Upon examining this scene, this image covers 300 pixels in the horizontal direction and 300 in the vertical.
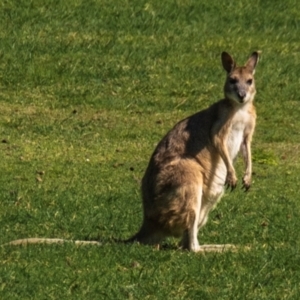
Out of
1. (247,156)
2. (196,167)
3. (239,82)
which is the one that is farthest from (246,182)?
(239,82)

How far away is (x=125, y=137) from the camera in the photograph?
12.3 m

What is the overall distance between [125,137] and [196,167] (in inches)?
174

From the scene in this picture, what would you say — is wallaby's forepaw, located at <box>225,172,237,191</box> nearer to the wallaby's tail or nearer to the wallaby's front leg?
A: the wallaby's front leg

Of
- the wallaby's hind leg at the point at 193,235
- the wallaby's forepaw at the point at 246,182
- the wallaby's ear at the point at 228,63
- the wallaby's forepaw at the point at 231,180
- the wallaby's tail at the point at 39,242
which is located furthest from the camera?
the wallaby's ear at the point at 228,63

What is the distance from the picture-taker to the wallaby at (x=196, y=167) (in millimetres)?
7676

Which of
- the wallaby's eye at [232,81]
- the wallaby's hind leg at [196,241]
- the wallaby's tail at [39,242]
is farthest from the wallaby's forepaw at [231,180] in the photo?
the wallaby's tail at [39,242]

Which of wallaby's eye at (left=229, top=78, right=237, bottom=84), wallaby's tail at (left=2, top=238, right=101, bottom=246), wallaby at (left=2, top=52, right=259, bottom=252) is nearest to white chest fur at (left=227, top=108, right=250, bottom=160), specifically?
wallaby at (left=2, top=52, right=259, bottom=252)

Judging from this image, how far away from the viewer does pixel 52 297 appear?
627 centimetres

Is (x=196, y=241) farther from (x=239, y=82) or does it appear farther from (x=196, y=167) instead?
(x=239, y=82)

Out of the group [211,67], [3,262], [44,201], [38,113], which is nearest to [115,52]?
[211,67]

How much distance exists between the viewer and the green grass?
6805 millimetres

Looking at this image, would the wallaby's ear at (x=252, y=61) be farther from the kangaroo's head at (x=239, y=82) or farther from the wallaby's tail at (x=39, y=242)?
the wallaby's tail at (x=39, y=242)

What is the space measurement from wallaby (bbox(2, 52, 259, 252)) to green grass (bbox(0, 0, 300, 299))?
21cm

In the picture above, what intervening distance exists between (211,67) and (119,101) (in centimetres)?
175
